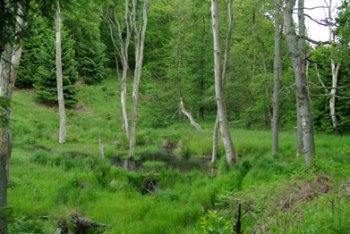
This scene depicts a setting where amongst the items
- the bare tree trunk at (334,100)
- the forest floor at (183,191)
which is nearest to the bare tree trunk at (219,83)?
the forest floor at (183,191)

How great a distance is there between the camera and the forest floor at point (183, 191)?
532 cm

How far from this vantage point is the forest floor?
532 centimetres

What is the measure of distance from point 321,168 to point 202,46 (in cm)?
2403

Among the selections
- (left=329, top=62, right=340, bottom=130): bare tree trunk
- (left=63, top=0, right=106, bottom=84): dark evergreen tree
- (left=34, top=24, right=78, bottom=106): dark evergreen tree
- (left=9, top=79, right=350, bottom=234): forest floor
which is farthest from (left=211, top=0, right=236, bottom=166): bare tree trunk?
(left=63, top=0, right=106, bottom=84): dark evergreen tree

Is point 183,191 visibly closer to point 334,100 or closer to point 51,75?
point 334,100

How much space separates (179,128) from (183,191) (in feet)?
55.8

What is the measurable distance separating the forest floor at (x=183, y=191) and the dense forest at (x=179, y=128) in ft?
0.12

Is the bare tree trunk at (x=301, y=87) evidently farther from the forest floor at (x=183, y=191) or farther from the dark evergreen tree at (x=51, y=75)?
the dark evergreen tree at (x=51, y=75)

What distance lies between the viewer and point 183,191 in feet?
32.8

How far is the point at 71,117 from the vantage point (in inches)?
1079

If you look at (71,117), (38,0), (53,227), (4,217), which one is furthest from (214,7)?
(71,117)

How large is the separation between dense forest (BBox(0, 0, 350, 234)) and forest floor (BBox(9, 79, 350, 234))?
0.12ft

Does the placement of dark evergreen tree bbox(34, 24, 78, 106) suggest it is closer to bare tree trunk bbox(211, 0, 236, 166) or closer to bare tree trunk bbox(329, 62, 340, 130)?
bare tree trunk bbox(211, 0, 236, 166)

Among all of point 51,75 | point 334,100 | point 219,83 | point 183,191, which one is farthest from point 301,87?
point 51,75
